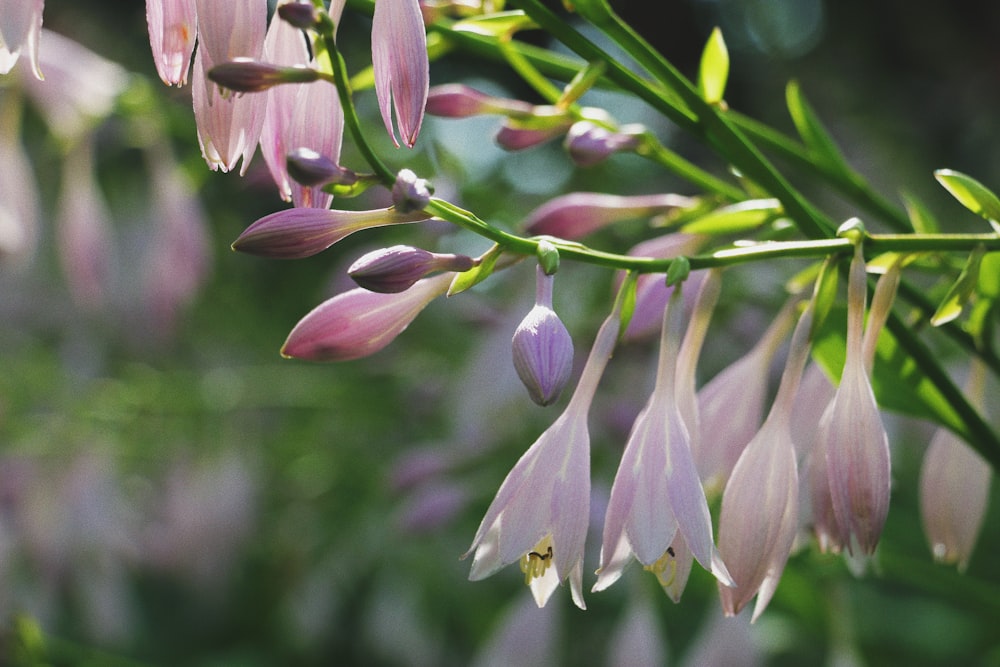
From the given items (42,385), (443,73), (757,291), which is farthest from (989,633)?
(443,73)

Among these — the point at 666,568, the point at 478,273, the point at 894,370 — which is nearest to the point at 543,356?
the point at 478,273

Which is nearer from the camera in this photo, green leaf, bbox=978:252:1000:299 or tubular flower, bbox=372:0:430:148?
tubular flower, bbox=372:0:430:148

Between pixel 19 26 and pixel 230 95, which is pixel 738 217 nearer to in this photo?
pixel 230 95

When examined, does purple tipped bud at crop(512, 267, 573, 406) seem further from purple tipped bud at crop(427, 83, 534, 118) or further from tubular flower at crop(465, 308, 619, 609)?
purple tipped bud at crop(427, 83, 534, 118)

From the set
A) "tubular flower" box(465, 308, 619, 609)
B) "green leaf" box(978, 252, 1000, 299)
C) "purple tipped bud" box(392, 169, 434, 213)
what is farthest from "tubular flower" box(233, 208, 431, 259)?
"green leaf" box(978, 252, 1000, 299)

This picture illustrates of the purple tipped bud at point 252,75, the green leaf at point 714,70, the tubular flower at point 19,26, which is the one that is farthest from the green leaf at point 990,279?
the tubular flower at point 19,26

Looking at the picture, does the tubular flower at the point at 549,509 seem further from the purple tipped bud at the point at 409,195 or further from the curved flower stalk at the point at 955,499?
the curved flower stalk at the point at 955,499
